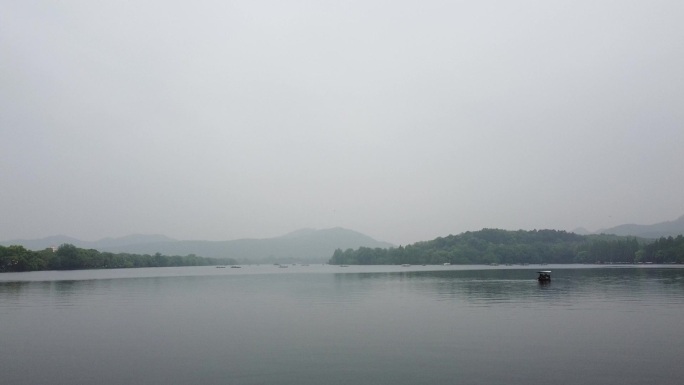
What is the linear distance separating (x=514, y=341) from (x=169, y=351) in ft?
64.9

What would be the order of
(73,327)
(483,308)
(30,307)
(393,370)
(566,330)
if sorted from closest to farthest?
(393,370)
(566,330)
(73,327)
(483,308)
(30,307)

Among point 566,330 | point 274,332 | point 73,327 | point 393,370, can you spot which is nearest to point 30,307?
point 73,327

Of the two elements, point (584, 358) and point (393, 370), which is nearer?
point (393, 370)

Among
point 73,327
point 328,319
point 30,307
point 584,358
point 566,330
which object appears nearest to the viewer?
point 584,358

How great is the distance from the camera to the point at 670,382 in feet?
66.1

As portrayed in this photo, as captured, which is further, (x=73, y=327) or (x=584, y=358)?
(x=73, y=327)

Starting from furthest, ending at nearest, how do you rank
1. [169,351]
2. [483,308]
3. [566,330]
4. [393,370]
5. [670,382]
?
1. [483,308]
2. [566,330]
3. [169,351]
4. [393,370]
5. [670,382]

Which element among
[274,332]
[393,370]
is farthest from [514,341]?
[274,332]

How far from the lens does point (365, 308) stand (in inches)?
1905

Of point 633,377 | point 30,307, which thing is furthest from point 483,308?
point 30,307

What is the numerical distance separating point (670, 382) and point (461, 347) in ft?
32.9

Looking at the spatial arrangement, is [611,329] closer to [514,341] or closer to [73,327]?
[514,341]

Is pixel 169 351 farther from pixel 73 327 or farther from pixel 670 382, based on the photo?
pixel 670 382

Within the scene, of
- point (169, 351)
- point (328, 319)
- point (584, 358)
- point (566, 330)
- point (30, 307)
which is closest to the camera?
point (584, 358)
